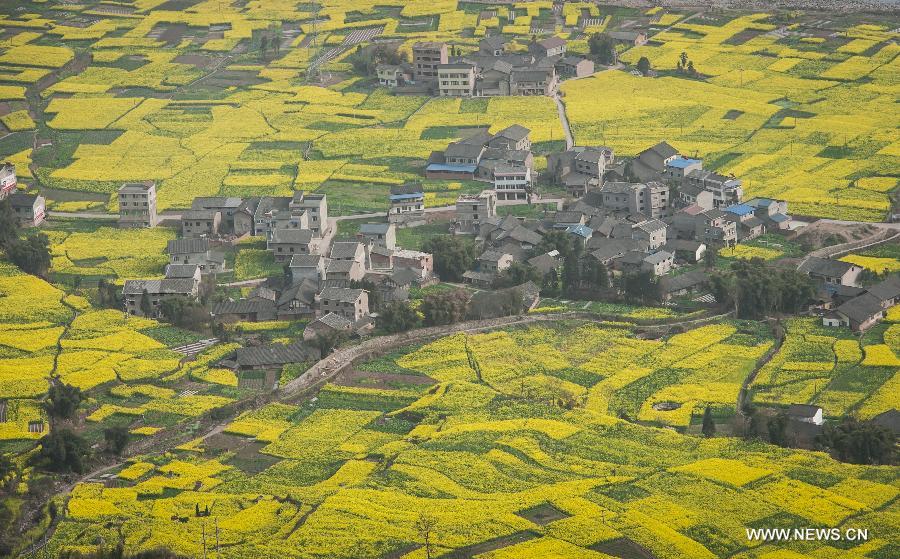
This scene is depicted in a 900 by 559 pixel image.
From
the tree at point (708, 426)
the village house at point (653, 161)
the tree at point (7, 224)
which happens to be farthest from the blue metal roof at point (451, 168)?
the tree at point (708, 426)

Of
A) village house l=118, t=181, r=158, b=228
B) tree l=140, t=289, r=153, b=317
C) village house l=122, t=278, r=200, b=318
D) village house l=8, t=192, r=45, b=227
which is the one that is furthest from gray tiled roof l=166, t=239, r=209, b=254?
village house l=8, t=192, r=45, b=227

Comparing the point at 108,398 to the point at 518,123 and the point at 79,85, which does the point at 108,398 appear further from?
the point at 79,85

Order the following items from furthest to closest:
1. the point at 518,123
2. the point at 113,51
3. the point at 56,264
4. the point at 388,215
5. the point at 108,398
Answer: the point at 113,51, the point at 518,123, the point at 388,215, the point at 56,264, the point at 108,398

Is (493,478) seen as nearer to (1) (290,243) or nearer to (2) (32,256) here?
(1) (290,243)

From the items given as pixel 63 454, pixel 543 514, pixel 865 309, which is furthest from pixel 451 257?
pixel 543 514

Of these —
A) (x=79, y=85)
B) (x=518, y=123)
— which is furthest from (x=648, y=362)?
(x=79, y=85)

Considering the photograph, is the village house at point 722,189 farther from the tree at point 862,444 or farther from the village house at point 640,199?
the tree at point 862,444

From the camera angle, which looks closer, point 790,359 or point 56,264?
point 790,359
